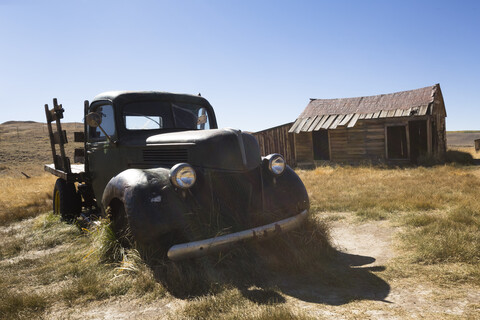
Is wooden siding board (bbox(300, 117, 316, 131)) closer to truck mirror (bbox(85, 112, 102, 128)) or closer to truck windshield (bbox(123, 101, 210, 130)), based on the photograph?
truck windshield (bbox(123, 101, 210, 130))

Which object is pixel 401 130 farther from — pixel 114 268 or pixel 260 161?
pixel 114 268

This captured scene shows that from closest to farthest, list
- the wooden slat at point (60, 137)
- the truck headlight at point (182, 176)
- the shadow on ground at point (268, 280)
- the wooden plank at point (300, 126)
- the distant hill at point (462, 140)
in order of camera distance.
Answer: the shadow on ground at point (268, 280), the truck headlight at point (182, 176), the wooden slat at point (60, 137), the wooden plank at point (300, 126), the distant hill at point (462, 140)

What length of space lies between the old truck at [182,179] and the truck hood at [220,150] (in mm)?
12

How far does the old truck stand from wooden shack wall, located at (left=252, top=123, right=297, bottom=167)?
1466 centimetres

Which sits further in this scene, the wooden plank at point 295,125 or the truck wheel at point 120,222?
the wooden plank at point 295,125

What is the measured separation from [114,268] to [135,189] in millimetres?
1001

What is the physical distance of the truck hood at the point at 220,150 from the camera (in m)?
3.86

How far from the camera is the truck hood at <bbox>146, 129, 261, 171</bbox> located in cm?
386

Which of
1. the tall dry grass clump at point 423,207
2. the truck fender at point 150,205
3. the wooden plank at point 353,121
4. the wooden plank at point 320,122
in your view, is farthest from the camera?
the wooden plank at point 320,122

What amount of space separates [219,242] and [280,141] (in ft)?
56.2

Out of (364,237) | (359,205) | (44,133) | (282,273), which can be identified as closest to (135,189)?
(282,273)

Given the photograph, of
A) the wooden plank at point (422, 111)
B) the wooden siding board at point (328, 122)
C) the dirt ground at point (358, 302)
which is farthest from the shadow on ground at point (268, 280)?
the wooden siding board at point (328, 122)

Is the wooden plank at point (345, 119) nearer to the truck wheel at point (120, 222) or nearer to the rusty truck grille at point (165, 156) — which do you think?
the rusty truck grille at point (165, 156)

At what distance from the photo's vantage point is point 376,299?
2.99 m
